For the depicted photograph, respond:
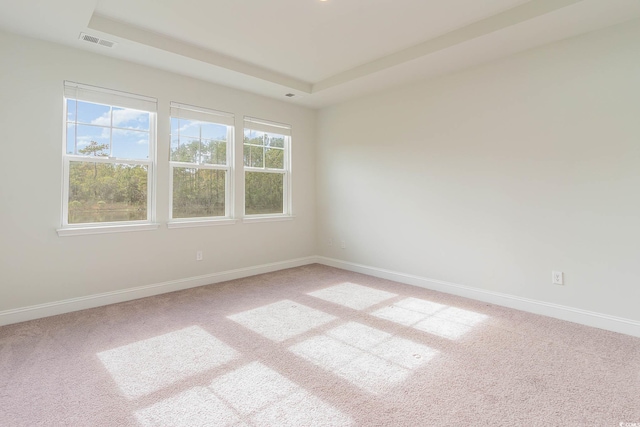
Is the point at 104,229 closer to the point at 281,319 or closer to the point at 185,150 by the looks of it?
the point at 185,150

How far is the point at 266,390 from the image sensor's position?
189cm

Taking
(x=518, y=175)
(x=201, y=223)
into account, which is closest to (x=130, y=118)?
(x=201, y=223)

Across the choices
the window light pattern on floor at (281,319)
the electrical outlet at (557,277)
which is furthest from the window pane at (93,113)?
the electrical outlet at (557,277)

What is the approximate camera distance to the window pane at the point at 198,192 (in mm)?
3924

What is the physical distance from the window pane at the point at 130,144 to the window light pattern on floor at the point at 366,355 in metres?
2.78

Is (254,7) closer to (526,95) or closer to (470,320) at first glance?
(526,95)

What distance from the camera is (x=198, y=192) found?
4.11 metres

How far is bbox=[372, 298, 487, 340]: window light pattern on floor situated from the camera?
9.02 feet

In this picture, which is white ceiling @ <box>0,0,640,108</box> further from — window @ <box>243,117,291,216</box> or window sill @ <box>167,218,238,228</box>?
window sill @ <box>167,218,238,228</box>

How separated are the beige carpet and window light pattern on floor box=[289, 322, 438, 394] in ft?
0.04

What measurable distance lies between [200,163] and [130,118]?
0.90m

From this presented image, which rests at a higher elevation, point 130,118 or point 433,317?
point 130,118

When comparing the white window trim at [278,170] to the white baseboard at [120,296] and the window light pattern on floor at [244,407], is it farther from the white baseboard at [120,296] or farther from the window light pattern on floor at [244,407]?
the window light pattern on floor at [244,407]

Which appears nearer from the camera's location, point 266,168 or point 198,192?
point 198,192
